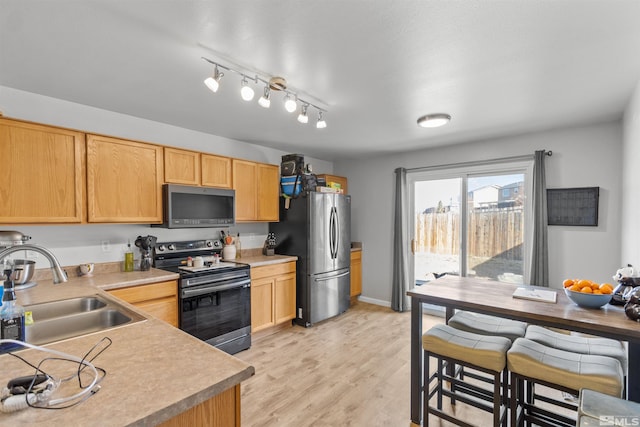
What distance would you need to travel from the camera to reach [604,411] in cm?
115

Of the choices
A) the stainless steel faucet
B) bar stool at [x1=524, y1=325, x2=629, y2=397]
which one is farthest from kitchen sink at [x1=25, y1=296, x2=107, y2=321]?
bar stool at [x1=524, y1=325, x2=629, y2=397]

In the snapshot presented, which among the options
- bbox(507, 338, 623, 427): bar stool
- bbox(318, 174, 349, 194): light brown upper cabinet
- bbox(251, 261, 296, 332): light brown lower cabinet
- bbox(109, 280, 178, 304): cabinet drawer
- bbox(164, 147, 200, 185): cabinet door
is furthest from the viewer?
bbox(318, 174, 349, 194): light brown upper cabinet

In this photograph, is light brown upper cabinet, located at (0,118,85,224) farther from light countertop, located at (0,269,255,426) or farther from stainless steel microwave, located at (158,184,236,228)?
light countertop, located at (0,269,255,426)

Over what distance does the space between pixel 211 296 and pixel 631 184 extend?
12.3ft

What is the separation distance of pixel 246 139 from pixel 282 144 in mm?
492

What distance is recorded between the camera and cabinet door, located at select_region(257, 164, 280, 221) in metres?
3.75

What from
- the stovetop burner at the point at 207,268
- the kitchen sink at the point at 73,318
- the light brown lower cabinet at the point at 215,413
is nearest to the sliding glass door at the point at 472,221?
the stovetop burner at the point at 207,268

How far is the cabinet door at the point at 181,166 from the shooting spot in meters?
2.91

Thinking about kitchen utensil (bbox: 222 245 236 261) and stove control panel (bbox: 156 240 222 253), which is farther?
kitchen utensil (bbox: 222 245 236 261)

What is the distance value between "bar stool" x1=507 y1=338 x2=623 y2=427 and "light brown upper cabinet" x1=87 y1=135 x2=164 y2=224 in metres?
3.04

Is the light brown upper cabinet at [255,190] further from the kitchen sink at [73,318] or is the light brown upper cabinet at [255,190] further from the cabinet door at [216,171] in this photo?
the kitchen sink at [73,318]

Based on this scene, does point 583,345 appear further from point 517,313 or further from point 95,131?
point 95,131

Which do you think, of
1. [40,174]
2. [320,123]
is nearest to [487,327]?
[320,123]

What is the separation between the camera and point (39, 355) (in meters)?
1.08
